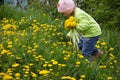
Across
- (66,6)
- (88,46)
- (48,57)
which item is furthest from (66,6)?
(48,57)

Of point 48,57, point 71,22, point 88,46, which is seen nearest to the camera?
point 48,57

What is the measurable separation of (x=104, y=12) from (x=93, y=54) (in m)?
1.53

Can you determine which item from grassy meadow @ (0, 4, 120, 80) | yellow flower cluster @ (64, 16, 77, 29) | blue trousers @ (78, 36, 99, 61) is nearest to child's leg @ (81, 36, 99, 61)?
blue trousers @ (78, 36, 99, 61)

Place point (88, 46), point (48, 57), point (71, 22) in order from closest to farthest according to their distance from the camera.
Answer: point (48, 57) < point (71, 22) < point (88, 46)

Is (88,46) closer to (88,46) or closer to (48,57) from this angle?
(88,46)

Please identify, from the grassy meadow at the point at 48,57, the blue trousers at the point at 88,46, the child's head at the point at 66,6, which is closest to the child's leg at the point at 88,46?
the blue trousers at the point at 88,46

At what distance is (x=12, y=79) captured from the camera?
4684 millimetres

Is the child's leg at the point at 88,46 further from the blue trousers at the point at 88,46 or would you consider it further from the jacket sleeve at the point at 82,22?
the jacket sleeve at the point at 82,22

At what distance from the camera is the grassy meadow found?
4.97m

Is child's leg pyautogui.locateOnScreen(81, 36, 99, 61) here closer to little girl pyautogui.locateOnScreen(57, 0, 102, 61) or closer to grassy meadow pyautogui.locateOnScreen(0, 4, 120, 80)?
little girl pyautogui.locateOnScreen(57, 0, 102, 61)

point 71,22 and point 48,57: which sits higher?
point 71,22

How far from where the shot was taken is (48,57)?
549 centimetres

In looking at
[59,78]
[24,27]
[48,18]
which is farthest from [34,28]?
[59,78]

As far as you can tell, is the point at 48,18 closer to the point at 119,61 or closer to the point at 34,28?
the point at 34,28
